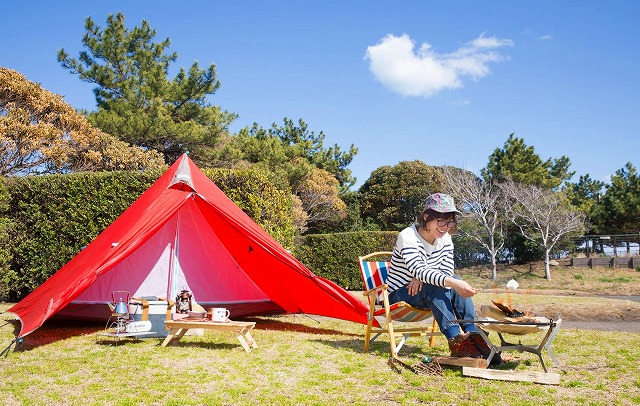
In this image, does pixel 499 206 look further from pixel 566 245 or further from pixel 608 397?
pixel 608 397

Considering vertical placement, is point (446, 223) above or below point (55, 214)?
below

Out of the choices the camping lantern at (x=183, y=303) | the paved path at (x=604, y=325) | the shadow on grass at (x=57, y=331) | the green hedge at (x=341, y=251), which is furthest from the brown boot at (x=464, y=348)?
the green hedge at (x=341, y=251)

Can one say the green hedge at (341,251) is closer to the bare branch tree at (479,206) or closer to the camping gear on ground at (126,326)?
the bare branch tree at (479,206)

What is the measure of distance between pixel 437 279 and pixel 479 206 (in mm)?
18678

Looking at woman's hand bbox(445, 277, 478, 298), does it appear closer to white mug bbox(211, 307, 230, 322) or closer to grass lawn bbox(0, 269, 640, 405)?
grass lawn bbox(0, 269, 640, 405)

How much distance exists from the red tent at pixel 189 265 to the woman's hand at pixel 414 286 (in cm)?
148

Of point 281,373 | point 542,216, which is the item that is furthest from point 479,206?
point 281,373

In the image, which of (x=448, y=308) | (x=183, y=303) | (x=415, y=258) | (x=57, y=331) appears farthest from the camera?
(x=57, y=331)

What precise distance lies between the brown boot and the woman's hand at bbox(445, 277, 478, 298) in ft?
1.01

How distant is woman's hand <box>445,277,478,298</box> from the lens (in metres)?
3.74

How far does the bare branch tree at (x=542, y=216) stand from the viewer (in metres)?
21.4

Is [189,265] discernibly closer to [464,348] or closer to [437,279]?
[437,279]

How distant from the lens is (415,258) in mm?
4246

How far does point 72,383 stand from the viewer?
3.66 metres
